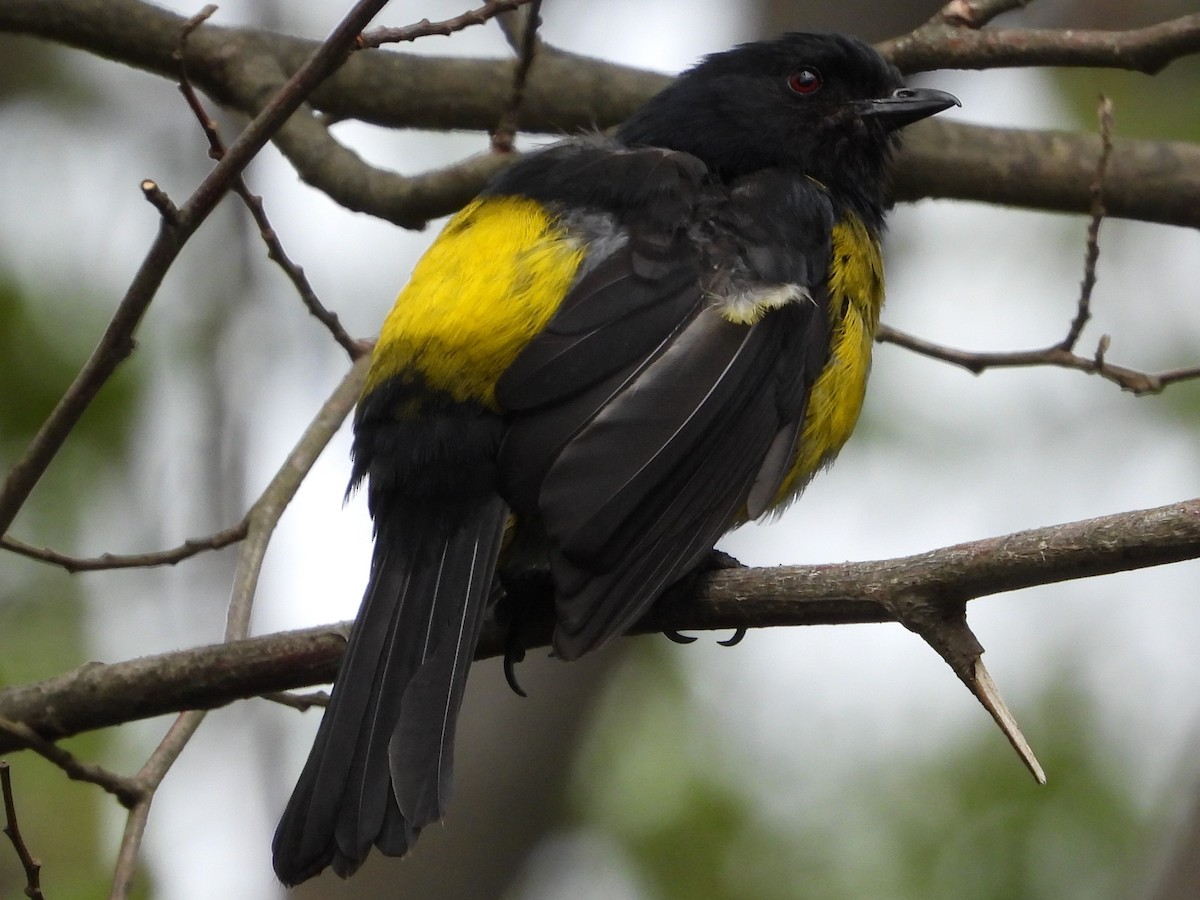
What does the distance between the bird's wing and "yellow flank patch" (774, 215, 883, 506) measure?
0.08 metres

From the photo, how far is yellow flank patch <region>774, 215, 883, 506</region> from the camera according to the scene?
4.10 metres

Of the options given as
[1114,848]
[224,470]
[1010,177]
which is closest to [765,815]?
[1114,848]

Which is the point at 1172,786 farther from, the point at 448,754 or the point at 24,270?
the point at 24,270

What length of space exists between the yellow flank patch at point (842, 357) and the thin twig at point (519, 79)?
100 centimetres

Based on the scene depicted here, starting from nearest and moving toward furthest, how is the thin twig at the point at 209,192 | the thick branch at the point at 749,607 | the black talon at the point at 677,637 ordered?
the thick branch at the point at 749,607 < the thin twig at the point at 209,192 < the black talon at the point at 677,637

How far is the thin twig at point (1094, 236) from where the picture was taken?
4.41m

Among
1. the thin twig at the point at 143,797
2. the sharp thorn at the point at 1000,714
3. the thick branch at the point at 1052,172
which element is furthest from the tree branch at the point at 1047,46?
the thin twig at the point at 143,797

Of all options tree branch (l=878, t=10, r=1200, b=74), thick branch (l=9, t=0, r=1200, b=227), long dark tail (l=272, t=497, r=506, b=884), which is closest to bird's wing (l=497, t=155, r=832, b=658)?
long dark tail (l=272, t=497, r=506, b=884)

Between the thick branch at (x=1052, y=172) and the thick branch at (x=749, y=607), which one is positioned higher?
the thick branch at (x=1052, y=172)

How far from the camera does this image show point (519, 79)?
167 inches

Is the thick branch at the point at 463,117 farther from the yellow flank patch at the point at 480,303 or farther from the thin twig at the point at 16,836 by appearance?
the thin twig at the point at 16,836

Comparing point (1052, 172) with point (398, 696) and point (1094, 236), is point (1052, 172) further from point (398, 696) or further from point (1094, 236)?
point (398, 696)

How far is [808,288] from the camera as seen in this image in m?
4.14

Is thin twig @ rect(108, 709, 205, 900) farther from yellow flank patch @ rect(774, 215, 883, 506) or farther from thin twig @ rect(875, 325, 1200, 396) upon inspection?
thin twig @ rect(875, 325, 1200, 396)
